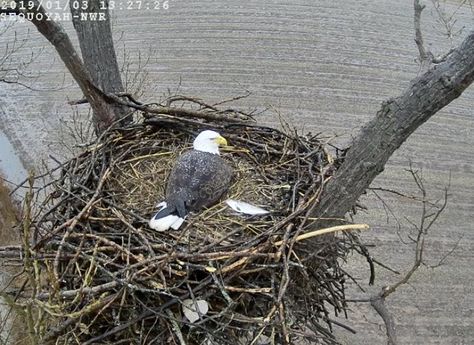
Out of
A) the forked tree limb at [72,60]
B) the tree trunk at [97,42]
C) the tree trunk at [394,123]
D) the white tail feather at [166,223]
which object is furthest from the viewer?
the tree trunk at [97,42]

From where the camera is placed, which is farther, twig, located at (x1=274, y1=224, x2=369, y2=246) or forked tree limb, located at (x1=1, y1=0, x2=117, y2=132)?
forked tree limb, located at (x1=1, y1=0, x2=117, y2=132)

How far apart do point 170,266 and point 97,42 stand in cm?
156

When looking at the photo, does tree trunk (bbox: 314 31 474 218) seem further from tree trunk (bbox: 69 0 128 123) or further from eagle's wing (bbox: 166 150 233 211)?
tree trunk (bbox: 69 0 128 123)

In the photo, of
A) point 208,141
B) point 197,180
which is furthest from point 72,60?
point 197,180

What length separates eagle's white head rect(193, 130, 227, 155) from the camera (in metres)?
2.60

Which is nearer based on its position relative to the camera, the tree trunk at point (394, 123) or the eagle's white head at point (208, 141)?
the tree trunk at point (394, 123)

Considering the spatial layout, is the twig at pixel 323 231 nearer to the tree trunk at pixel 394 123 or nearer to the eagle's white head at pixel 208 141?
the tree trunk at pixel 394 123

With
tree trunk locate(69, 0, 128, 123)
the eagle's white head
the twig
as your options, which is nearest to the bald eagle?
the eagle's white head

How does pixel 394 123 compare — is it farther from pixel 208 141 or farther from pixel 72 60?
pixel 72 60

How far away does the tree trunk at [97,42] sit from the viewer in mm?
3033

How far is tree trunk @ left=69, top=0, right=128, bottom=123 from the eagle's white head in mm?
739

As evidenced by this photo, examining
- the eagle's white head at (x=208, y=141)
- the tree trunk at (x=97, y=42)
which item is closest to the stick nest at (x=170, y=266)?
the eagle's white head at (x=208, y=141)

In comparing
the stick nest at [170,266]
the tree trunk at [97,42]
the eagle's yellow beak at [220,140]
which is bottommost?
the stick nest at [170,266]

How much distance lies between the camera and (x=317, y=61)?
25.6 feet
